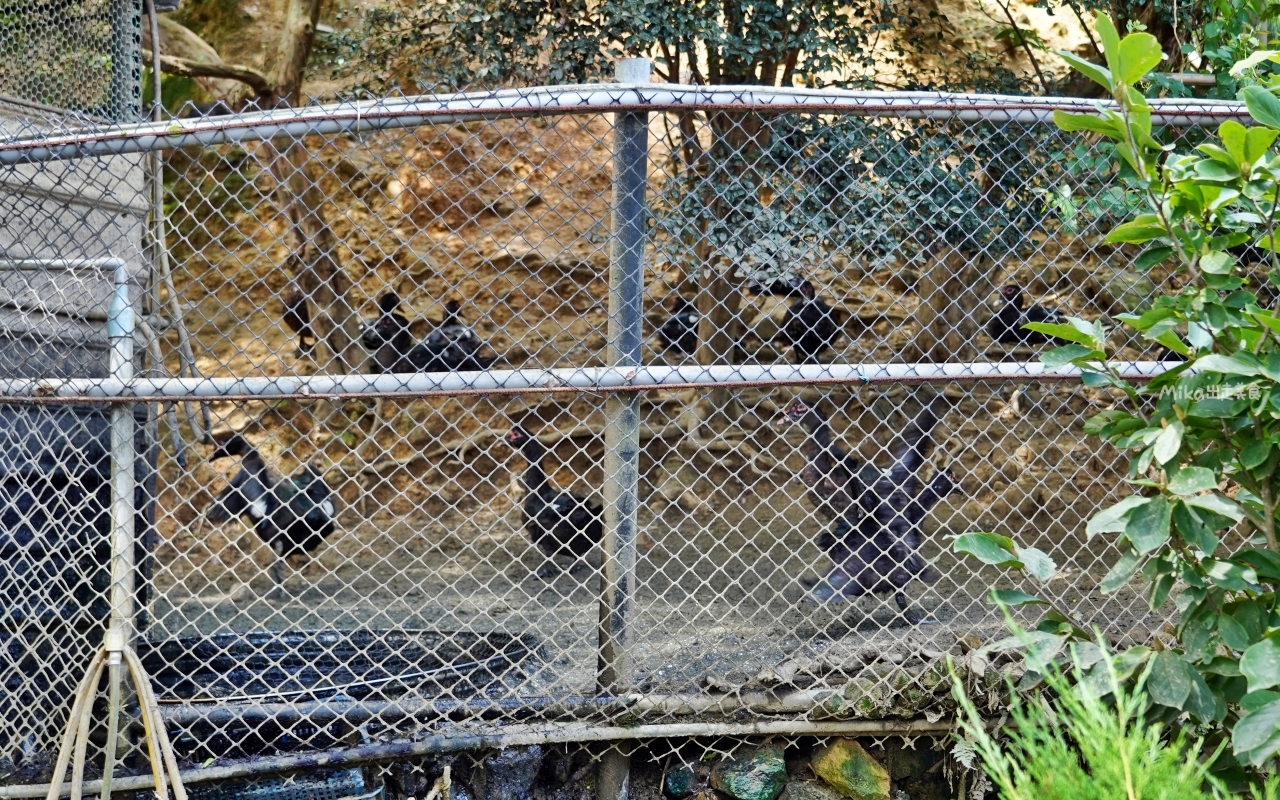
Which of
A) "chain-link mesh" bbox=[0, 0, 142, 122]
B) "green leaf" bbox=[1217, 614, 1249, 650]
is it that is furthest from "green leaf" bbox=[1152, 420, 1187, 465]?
"chain-link mesh" bbox=[0, 0, 142, 122]

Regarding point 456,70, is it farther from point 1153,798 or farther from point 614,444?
point 1153,798

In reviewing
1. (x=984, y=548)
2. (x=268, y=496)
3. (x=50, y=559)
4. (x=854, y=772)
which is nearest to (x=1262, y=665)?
(x=984, y=548)

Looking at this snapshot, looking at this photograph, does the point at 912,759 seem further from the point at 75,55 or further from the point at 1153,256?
the point at 75,55

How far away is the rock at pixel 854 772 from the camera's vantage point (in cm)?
289

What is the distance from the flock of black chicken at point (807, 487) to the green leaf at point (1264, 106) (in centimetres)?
80

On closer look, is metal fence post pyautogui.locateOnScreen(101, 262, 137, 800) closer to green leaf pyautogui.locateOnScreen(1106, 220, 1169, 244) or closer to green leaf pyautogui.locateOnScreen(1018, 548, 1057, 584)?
green leaf pyautogui.locateOnScreen(1018, 548, 1057, 584)

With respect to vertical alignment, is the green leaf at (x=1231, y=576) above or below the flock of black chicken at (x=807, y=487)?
above

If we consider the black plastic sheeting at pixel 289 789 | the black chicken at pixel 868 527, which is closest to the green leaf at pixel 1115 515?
the black plastic sheeting at pixel 289 789

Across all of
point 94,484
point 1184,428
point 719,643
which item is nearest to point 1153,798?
point 1184,428

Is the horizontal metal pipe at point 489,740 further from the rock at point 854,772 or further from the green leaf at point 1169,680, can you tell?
the green leaf at point 1169,680

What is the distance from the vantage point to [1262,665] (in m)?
1.69

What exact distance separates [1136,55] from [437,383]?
163cm

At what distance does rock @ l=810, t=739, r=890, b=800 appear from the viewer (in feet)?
9.50

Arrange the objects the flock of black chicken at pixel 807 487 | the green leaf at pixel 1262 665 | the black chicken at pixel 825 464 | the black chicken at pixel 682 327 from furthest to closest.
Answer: the black chicken at pixel 682 327 → the black chicken at pixel 825 464 → the flock of black chicken at pixel 807 487 → the green leaf at pixel 1262 665
